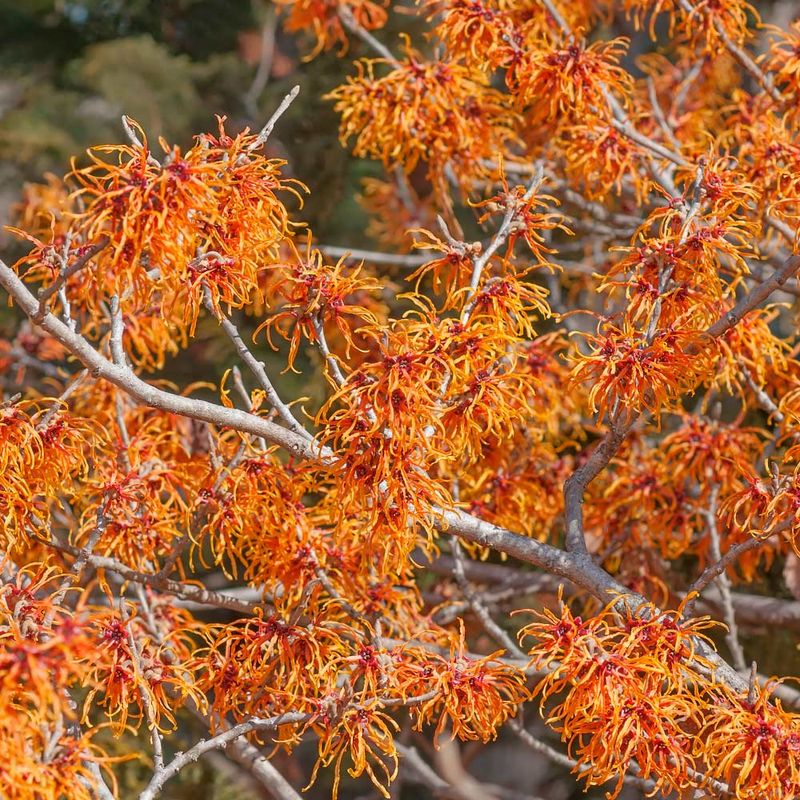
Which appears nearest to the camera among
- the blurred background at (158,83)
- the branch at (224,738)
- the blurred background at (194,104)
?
the branch at (224,738)

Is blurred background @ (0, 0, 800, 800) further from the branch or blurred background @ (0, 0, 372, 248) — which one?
the branch

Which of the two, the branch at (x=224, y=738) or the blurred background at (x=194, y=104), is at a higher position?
the branch at (x=224, y=738)

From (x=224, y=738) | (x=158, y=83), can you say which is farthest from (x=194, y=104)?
(x=224, y=738)

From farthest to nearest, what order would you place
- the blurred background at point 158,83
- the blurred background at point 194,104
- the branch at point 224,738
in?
the blurred background at point 158,83
the blurred background at point 194,104
the branch at point 224,738

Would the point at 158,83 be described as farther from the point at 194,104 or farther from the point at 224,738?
the point at 224,738

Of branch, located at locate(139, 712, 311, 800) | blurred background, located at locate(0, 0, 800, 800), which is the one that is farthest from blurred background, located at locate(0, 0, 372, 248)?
branch, located at locate(139, 712, 311, 800)

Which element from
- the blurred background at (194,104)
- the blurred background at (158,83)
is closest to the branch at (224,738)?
the blurred background at (194,104)

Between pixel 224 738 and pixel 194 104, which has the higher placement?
pixel 224 738

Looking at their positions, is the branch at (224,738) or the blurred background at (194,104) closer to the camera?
the branch at (224,738)

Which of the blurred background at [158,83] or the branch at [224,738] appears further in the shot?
the blurred background at [158,83]

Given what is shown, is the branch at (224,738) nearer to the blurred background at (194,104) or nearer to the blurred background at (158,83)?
the blurred background at (194,104)

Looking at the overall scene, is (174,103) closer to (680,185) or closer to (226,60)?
(226,60)

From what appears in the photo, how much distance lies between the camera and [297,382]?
435 centimetres

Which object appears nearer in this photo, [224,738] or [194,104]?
[224,738]
